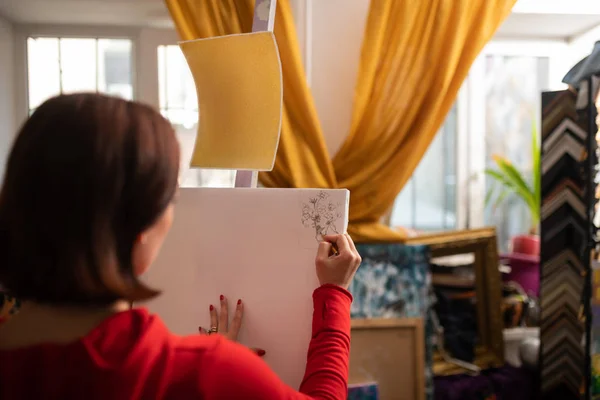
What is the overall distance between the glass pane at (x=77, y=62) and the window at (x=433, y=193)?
1.55 metres

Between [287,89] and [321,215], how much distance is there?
2.33 ft

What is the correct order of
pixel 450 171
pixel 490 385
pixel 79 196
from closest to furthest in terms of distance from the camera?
pixel 79 196
pixel 490 385
pixel 450 171

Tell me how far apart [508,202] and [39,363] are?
2.36 meters

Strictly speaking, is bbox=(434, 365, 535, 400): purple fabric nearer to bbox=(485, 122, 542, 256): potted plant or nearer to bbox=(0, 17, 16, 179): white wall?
bbox=(485, 122, 542, 256): potted plant

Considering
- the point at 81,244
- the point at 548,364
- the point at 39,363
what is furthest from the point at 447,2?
the point at 39,363

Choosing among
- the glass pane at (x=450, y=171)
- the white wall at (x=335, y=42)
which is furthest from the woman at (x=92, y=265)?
the glass pane at (x=450, y=171)

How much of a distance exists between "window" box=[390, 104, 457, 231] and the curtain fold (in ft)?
2.86

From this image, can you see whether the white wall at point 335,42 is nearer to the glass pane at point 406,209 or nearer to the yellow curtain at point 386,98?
the yellow curtain at point 386,98

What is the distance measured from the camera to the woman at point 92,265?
54cm

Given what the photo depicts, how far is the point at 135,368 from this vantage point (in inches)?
21.5

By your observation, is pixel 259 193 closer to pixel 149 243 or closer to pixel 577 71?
pixel 149 243

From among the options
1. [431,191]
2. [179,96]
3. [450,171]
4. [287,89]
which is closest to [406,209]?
[431,191]

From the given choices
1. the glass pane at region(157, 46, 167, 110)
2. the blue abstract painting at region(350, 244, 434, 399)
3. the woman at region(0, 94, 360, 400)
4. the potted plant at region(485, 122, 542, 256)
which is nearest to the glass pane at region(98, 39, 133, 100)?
the glass pane at region(157, 46, 167, 110)

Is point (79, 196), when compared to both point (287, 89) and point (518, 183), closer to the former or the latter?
point (287, 89)
